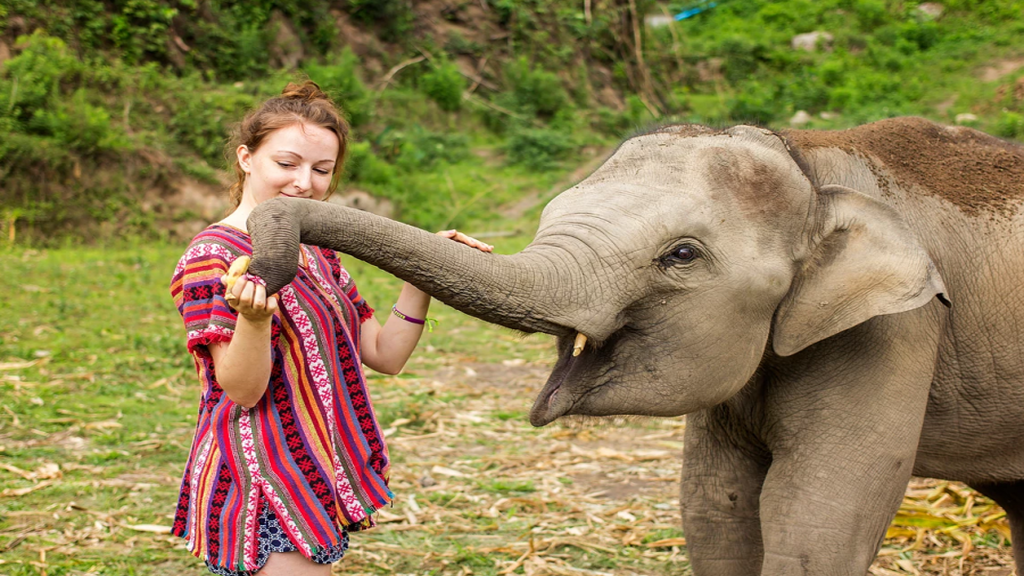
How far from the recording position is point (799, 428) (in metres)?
2.56

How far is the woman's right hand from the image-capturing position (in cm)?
187

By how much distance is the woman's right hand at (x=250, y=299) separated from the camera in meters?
1.87

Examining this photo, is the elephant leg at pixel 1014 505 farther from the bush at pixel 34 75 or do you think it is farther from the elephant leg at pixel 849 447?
the bush at pixel 34 75

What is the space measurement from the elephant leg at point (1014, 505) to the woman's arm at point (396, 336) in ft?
6.48

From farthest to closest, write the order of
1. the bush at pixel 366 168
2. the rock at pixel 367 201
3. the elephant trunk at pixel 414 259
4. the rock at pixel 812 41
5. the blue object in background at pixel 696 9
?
the blue object in background at pixel 696 9 → the rock at pixel 812 41 → the bush at pixel 366 168 → the rock at pixel 367 201 → the elephant trunk at pixel 414 259

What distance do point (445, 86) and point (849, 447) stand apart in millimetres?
12800

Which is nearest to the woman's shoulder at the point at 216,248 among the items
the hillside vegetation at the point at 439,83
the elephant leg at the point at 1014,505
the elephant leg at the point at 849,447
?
the elephant leg at the point at 849,447

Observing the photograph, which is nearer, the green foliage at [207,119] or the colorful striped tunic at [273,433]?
the colorful striped tunic at [273,433]

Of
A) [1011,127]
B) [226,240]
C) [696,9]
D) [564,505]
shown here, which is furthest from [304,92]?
[696,9]

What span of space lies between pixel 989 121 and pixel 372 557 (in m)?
12.1

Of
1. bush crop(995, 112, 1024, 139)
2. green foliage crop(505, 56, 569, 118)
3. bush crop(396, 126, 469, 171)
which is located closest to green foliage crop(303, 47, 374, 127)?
bush crop(396, 126, 469, 171)

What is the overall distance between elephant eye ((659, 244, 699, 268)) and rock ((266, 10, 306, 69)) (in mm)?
12322

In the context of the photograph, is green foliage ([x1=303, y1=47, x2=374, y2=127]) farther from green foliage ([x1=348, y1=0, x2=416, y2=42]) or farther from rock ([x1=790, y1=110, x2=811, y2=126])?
rock ([x1=790, y1=110, x2=811, y2=126])

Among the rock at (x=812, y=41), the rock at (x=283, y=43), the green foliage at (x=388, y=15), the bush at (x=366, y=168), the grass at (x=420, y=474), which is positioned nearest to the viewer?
the grass at (x=420, y=474)
